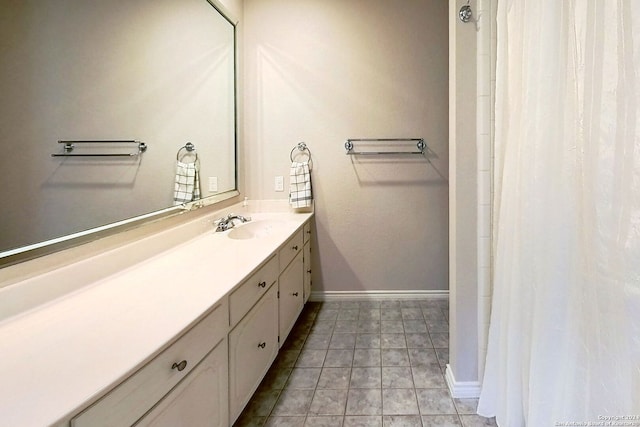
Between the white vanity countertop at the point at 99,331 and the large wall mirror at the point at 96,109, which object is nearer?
the white vanity countertop at the point at 99,331

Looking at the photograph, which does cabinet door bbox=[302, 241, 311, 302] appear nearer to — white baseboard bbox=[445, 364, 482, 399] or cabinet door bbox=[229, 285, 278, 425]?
cabinet door bbox=[229, 285, 278, 425]

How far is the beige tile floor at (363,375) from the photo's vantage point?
1.70 meters

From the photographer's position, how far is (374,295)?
10.5ft

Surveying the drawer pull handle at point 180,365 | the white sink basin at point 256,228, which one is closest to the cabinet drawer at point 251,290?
the drawer pull handle at point 180,365

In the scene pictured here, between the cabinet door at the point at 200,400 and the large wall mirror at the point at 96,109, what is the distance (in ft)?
2.07

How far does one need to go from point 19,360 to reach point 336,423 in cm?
131

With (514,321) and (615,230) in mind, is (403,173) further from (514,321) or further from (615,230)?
(615,230)

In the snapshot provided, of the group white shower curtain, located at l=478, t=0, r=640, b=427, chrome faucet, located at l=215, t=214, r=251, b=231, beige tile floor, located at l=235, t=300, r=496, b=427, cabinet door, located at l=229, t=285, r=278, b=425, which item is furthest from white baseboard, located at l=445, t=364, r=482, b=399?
chrome faucet, located at l=215, t=214, r=251, b=231

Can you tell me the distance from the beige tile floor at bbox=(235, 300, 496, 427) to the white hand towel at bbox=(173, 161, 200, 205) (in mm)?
1146

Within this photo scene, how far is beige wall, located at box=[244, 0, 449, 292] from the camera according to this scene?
2.99 metres

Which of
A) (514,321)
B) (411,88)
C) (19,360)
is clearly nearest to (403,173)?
(411,88)

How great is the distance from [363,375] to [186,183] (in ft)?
5.07

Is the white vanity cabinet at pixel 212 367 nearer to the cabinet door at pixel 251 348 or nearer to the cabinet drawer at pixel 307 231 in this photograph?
the cabinet door at pixel 251 348

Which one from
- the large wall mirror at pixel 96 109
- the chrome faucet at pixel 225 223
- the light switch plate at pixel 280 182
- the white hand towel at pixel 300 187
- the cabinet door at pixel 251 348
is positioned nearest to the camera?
the large wall mirror at pixel 96 109
